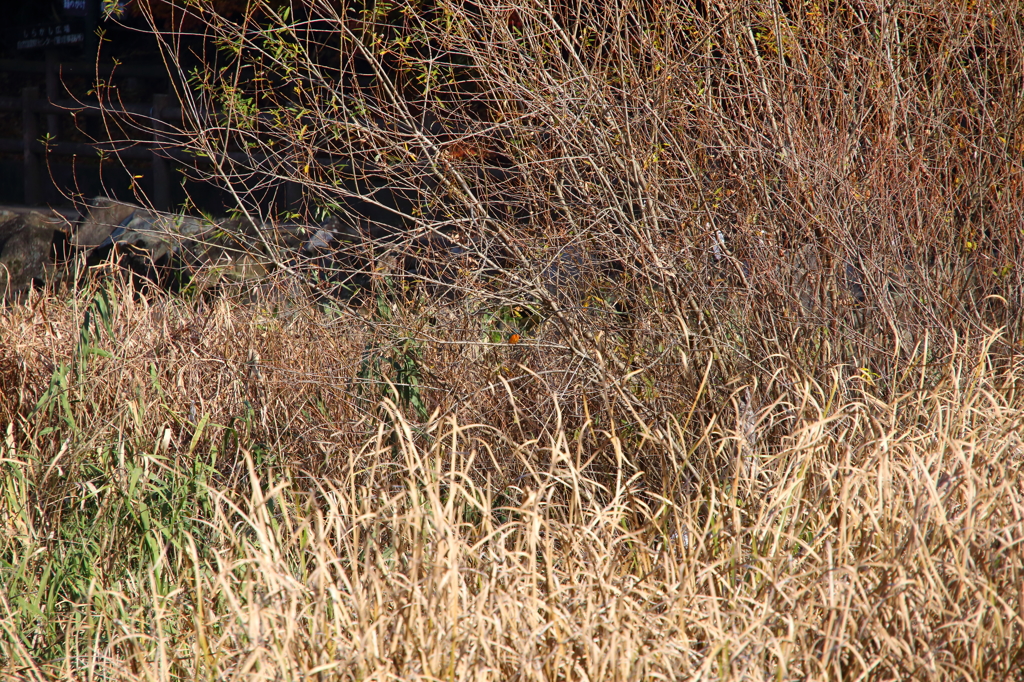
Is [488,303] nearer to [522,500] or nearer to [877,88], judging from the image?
[522,500]

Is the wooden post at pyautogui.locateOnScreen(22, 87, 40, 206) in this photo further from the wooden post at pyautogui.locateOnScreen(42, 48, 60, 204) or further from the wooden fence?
the wooden post at pyautogui.locateOnScreen(42, 48, 60, 204)

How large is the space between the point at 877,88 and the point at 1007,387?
1077mm

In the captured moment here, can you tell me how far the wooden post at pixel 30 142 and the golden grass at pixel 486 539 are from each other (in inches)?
262

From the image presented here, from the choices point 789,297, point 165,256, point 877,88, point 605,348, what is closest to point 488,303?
point 605,348

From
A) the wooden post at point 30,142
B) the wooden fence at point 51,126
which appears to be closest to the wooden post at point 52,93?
the wooden fence at point 51,126

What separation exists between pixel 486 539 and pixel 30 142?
9.13 metres

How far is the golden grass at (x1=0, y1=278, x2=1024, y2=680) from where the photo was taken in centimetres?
206

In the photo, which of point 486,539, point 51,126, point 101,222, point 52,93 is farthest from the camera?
point 51,126

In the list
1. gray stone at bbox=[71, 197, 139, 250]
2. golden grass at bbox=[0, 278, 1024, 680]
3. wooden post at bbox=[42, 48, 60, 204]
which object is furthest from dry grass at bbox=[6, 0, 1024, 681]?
wooden post at bbox=[42, 48, 60, 204]

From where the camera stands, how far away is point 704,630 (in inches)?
87.0

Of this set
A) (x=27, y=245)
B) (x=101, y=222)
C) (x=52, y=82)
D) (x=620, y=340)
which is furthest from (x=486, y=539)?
(x=52, y=82)

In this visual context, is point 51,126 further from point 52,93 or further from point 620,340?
point 620,340

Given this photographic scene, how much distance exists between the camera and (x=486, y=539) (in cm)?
225

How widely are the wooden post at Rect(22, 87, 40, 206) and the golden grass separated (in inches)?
262
